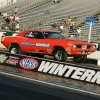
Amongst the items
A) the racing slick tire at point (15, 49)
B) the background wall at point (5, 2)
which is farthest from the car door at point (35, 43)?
the background wall at point (5, 2)

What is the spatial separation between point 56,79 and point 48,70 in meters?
→ 1.00

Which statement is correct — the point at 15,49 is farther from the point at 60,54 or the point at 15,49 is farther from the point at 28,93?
the point at 28,93

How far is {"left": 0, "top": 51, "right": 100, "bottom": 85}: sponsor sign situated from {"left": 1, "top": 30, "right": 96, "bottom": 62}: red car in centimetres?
93

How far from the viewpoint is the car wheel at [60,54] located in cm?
1207

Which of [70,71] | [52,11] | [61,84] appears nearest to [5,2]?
[52,11]

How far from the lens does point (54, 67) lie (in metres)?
11.1

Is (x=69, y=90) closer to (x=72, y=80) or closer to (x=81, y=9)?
(x=72, y=80)

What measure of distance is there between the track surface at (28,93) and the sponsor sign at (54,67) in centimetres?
186

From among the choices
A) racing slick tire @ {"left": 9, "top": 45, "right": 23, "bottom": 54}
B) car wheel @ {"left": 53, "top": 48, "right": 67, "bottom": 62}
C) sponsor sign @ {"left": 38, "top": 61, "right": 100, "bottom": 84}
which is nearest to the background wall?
racing slick tire @ {"left": 9, "top": 45, "right": 23, "bottom": 54}

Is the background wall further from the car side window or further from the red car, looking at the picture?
the car side window

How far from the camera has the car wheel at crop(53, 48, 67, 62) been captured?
1207cm

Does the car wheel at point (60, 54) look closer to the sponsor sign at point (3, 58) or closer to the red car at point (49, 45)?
the red car at point (49, 45)

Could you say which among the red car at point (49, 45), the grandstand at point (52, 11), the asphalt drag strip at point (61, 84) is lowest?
the asphalt drag strip at point (61, 84)

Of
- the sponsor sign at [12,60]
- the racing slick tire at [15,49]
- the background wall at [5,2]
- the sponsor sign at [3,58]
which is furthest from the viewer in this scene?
the background wall at [5,2]
